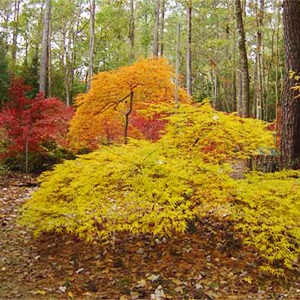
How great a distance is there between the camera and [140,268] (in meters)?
3.63

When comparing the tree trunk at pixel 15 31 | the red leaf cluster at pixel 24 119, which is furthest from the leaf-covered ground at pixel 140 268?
the tree trunk at pixel 15 31

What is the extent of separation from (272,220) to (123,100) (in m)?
5.71

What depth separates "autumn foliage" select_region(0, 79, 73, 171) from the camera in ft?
25.6

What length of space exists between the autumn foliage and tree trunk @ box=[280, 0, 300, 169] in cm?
484

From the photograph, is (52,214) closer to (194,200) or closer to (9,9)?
(194,200)

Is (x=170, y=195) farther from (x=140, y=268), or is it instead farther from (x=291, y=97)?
(x=291, y=97)

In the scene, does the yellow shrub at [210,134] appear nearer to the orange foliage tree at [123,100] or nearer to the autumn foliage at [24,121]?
the orange foliage tree at [123,100]

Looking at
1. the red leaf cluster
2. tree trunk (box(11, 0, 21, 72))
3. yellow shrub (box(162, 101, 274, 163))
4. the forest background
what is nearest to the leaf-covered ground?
yellow shrub (box(162, 101, 274, 163))

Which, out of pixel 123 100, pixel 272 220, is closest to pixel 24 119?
pixel 123 100

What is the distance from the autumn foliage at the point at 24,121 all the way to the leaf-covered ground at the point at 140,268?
3.69 m

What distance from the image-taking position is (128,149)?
3965 mm

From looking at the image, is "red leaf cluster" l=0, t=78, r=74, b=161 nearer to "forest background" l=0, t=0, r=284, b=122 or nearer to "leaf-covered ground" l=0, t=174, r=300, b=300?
"leaf-covered ground" l=0, t=174, r=300, b=300

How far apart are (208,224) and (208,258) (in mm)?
734

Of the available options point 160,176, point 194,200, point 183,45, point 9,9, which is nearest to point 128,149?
point 160,176
